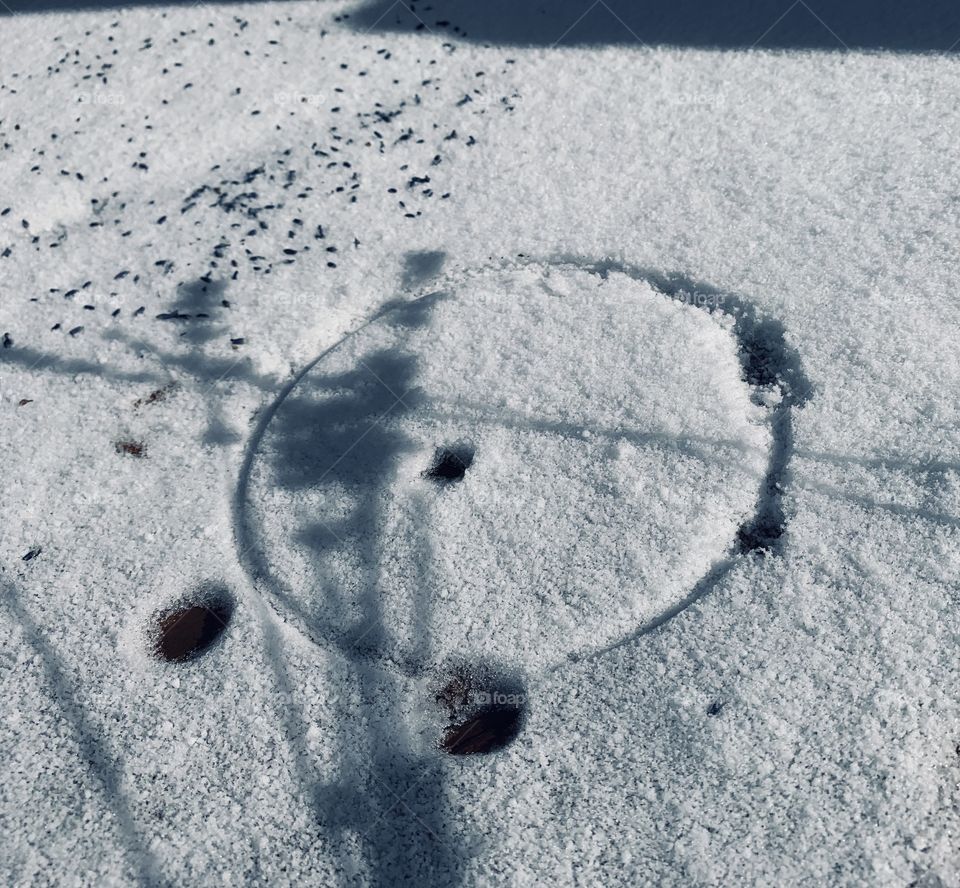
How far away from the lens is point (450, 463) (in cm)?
402

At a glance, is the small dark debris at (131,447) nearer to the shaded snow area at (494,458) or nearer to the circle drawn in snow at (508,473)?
the shaded snow area at (494,458)

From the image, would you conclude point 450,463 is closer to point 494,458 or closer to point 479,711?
point 494,458

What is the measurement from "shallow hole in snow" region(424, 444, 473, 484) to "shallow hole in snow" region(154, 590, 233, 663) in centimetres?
107

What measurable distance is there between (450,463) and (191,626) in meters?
1.34

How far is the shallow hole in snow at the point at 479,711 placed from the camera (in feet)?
10.7

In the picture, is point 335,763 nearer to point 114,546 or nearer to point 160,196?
point 114,546

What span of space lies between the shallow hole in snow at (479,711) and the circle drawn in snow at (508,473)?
0.10 metres

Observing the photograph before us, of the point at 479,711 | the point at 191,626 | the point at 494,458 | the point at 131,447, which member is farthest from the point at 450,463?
the point at 131,447

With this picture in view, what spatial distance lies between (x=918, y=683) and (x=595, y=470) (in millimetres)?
1493

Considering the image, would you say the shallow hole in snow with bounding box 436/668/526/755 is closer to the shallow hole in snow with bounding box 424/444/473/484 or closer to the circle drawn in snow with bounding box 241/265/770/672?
the circle drawn in snow with bounding box 241/265/770/672

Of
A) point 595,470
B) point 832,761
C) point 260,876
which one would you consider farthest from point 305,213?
point 832,761

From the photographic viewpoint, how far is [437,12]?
627cm

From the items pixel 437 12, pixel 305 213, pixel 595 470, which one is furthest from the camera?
pixel 437 12

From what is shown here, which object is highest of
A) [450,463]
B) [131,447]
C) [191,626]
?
[450,463]
